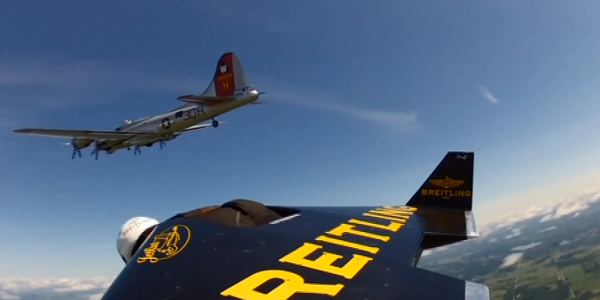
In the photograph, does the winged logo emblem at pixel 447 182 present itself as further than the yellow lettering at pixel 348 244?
Yes

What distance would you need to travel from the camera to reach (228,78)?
103 ft

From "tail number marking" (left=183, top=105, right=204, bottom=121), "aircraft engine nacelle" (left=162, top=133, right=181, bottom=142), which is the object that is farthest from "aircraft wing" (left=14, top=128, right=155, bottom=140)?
"tail number marking" (left=183, top=105, right=204, bottom=121)

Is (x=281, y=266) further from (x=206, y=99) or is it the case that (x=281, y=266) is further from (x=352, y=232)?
(x=206, y=99)

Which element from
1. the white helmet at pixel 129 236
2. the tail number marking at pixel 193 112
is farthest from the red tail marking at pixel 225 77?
the white helmet at pixel 129 236

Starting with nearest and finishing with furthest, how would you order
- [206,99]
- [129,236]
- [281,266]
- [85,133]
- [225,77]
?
[281,266]
[129,236]
[206,99]
[85,133]
[225,77]

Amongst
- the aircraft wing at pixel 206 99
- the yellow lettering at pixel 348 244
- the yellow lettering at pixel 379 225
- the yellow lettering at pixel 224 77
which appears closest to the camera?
the yellow lettering at pixel 348 244

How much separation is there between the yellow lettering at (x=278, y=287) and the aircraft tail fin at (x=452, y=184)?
466cm

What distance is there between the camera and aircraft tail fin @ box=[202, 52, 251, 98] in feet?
99.1

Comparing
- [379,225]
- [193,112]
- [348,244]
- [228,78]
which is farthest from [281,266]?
[228,78]

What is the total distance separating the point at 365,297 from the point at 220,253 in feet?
3.03

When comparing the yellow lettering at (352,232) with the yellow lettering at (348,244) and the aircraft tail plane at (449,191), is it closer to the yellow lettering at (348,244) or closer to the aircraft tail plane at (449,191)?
the yellow lettering at (348,244)

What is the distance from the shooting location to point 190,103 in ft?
97.5

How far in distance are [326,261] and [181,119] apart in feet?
100.0

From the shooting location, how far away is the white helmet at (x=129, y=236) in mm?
3340
